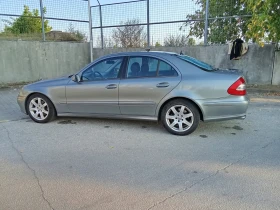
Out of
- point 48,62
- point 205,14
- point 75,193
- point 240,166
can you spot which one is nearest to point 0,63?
point 48,62

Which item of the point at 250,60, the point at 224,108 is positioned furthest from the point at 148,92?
the point at 250,60

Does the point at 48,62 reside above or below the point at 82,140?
above

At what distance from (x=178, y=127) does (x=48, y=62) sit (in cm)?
902

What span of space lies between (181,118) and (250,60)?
21.6 ft

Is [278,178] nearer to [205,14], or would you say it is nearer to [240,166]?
[240,166]

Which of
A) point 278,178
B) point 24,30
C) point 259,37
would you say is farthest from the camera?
point 24,30

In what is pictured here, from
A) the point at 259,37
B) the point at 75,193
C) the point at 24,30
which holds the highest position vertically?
the point at 24,30

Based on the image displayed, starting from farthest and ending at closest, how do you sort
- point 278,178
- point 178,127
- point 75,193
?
point 178,127
point 278,178
point 75,193

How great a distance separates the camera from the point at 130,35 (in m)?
12.4

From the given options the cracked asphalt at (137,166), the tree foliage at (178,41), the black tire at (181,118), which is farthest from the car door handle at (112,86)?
the tree foliage at (178,41)

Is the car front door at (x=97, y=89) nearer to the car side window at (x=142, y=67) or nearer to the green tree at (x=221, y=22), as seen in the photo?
the car side window at (x=142, y=67)

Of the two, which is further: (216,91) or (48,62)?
(48,62)

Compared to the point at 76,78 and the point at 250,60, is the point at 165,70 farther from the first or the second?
the point at 250,60

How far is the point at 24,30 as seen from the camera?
11648 millimetres
